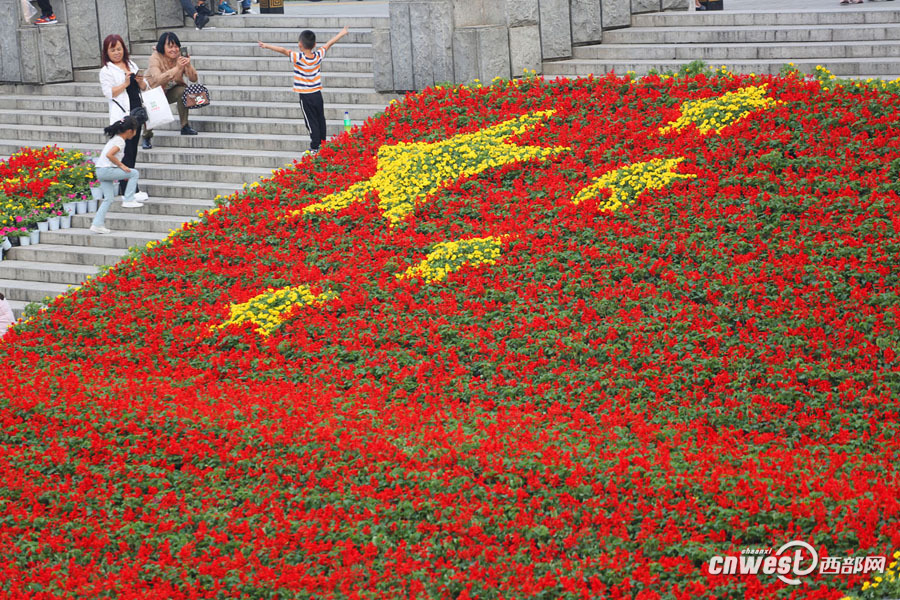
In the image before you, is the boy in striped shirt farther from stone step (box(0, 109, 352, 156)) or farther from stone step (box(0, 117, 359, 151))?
stone step (box(0, 117, 359, 151))

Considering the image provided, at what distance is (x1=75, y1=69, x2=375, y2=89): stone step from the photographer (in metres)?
15.1

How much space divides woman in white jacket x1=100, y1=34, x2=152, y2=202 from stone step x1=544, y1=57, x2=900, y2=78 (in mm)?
5715

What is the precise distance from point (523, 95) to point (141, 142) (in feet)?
18.0

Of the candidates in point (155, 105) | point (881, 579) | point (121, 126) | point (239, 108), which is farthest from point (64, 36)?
point (881, 579)

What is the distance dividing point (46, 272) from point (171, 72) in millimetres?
3420

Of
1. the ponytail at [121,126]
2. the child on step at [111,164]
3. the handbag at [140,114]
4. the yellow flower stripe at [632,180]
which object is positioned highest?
the handbag at [140,114]

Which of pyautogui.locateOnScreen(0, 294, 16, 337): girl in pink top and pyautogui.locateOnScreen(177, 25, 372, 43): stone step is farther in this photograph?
pyautogui.locateOnScreen(177, 25, 372, 43): stone step

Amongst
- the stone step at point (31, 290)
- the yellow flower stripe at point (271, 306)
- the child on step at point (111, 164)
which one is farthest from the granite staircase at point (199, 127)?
the yellow flower stripe at point (271, 306)

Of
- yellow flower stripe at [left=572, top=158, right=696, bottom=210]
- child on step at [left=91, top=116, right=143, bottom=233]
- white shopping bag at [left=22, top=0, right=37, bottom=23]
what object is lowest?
yellow flower stripe at [left=572, top=158, right=696, bottom=210]

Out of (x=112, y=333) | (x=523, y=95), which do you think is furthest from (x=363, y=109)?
(x=112, y=333)

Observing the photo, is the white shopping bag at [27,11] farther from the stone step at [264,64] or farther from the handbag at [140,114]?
the handbag at [140,114]

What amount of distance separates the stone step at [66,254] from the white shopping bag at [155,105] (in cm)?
191

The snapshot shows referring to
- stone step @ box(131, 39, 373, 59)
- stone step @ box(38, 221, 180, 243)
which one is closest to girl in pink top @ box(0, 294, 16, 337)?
stone step @ box(38, 221, 180, 243)

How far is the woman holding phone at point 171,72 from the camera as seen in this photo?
45.3ft
